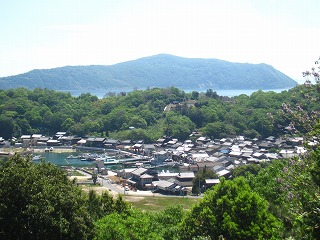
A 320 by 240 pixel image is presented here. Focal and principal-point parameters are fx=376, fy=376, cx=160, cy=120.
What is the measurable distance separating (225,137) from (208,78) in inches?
5456

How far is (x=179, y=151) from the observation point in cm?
3584

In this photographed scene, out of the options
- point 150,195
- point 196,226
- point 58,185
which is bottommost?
point 150,195

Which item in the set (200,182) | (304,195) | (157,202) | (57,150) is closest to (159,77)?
(57,150)

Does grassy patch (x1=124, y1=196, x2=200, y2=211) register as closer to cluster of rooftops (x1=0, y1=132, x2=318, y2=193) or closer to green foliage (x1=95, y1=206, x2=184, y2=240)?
cluster of rooftops (x1=0, y1=132, x2=318, y2=193)

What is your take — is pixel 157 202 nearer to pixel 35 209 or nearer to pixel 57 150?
pixel 35 209

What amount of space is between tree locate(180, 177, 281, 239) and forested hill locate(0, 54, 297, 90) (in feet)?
479

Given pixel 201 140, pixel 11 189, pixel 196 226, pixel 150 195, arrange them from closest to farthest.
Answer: pixel 11 189
pixel 196 226
pixel 150 195
pixel 201 140

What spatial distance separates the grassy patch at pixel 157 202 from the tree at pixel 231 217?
1034cm

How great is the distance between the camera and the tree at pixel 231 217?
8.05 m

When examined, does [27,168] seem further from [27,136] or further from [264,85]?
[264,85]

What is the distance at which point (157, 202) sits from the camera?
2072 cm

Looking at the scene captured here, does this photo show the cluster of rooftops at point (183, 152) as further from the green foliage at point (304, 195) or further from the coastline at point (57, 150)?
the green foliage at point (304, 195)

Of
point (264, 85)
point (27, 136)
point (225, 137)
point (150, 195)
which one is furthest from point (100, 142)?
point (264, 85)

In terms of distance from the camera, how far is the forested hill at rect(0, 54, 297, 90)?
157 metres
